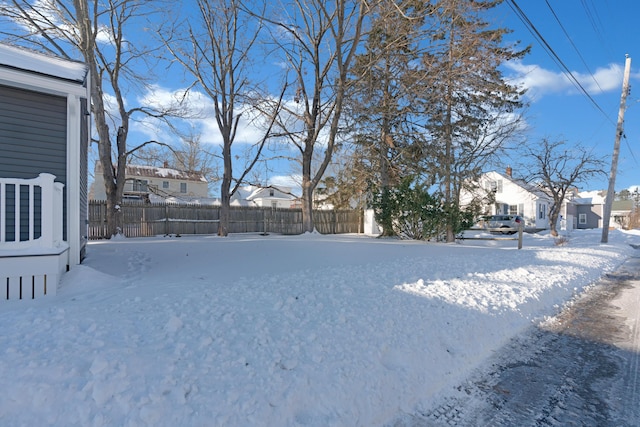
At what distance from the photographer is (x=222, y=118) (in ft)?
53.7

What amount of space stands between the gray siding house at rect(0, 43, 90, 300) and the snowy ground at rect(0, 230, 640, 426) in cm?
52

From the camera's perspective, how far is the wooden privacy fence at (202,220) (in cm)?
1512

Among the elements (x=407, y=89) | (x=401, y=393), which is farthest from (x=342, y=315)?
(x=407, y=89)

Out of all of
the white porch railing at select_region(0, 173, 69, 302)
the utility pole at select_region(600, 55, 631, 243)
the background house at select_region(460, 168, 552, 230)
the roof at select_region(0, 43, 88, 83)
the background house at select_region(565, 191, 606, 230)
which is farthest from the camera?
the background house at select_region(565, 191, 606, 230)

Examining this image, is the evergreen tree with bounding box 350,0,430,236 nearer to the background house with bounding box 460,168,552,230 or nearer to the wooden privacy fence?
the wooden privacy fence

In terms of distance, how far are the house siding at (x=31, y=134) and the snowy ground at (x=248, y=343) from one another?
173cm

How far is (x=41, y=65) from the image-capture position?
220 inches

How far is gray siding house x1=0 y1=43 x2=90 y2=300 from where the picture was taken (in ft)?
14.9

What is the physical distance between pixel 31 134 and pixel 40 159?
389mm

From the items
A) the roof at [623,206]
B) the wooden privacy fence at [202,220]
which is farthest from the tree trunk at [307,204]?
the roof at [623,206]

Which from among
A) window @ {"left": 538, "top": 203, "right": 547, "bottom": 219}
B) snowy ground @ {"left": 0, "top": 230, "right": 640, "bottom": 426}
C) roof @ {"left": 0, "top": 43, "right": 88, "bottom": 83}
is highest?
roof @ {"left": 0, "top": 43, "right": 88, "bottom": 83}

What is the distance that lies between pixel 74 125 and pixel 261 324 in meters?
4.72

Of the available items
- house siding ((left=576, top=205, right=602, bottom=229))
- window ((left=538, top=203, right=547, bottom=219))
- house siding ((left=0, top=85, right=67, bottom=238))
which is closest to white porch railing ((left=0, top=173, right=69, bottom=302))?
house siding ((left=0, top=85, right=67, bottom=238))

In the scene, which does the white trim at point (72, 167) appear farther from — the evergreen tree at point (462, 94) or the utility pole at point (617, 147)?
the utility pole at point (617, 147)
